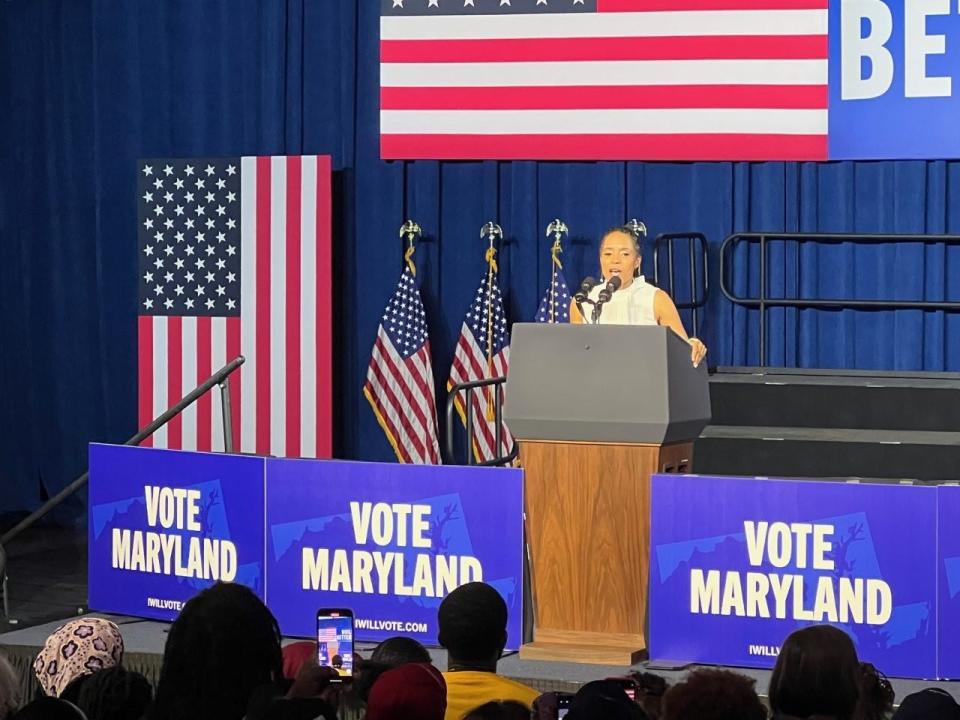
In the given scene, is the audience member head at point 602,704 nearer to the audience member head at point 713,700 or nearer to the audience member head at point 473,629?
the audience member head at point 713,700

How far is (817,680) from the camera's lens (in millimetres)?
3129

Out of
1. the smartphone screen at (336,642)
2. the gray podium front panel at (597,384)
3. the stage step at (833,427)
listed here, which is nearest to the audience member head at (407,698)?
the smartphone screen at (336,642)

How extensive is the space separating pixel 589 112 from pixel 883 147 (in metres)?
1.78

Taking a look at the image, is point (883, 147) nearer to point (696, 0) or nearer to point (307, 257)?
point (696, 0)

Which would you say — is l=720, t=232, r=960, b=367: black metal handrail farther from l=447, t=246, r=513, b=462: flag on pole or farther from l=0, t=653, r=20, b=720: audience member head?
l=0, t=653, r=20, b=720: audience member head

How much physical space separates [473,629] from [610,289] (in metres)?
2.38

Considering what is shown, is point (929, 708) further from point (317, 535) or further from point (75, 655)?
point (317, 535)

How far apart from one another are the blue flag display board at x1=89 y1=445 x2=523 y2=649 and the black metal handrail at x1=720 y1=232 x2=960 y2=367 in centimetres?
422

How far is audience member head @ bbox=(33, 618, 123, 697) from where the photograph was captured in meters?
3.35

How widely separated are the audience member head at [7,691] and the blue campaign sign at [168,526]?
267 centimetres

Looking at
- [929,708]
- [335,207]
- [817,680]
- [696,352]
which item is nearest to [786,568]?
[696,352]

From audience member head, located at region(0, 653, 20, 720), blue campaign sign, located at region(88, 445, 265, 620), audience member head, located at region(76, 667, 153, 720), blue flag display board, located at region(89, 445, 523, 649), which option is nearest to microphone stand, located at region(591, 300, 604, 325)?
blue flag display board, located at region(89, 445, 523, 649)

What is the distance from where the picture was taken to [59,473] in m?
11.1

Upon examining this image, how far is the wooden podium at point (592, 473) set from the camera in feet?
17.1
